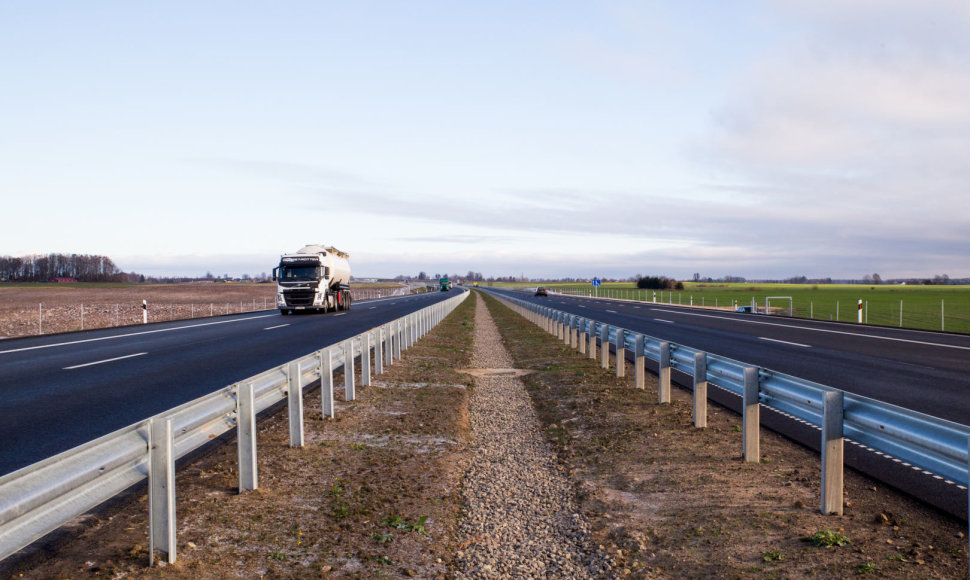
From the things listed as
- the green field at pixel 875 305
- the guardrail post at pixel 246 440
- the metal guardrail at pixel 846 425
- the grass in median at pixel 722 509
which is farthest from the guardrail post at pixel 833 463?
the green field at pixel 875 305

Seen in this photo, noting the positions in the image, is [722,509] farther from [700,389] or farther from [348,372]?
[348,372]

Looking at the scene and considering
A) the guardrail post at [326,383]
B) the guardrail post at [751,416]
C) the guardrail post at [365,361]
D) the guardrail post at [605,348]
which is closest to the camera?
the guardrail post at [751,416]

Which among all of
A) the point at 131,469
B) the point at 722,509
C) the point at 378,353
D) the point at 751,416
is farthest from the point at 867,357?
the point at 131,469

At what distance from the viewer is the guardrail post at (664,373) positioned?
33.8ft

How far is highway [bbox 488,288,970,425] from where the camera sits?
1103cm

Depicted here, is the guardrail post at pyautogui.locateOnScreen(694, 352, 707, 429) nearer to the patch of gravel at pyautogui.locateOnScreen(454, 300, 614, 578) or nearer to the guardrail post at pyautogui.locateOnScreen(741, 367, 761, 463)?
the guardrail post at pyautogui.locateOnScreen(741, 367, 761, 463)

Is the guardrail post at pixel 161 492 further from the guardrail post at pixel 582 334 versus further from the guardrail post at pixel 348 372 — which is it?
the guardrail post at pixel 582 334

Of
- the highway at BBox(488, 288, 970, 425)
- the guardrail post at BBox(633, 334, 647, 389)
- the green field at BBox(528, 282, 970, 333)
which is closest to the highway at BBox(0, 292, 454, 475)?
the guardrail post at BBox(633, 334, 647, 389)

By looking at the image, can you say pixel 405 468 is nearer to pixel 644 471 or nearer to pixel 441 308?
pixel 644 471

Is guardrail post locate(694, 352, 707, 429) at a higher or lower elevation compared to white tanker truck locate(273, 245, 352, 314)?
lower

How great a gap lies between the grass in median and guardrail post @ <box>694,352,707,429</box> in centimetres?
17

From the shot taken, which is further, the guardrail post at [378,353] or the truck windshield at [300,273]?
the truck windshield at [300,273]

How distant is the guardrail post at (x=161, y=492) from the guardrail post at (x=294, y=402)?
3.12m

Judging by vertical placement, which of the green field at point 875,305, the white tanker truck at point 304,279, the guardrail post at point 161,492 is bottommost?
the green field at point 875,305
